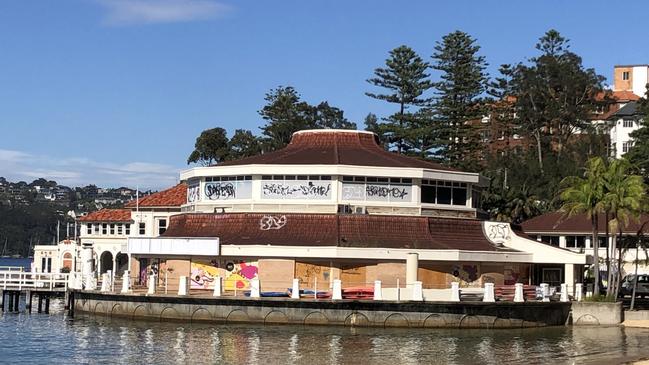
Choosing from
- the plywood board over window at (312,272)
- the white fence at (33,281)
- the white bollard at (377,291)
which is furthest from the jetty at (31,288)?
the white bollard at (377,291)

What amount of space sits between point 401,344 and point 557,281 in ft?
78.7

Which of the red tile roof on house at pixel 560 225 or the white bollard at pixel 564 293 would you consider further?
the red tile roof on house at pixel 560 225

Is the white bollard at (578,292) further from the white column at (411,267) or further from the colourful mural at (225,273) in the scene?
the colourful mural at (225,273)

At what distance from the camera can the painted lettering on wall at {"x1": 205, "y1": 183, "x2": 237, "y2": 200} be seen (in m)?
66.2

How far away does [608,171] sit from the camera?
197ft

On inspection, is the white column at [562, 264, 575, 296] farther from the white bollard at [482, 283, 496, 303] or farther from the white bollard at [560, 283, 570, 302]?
the white bollard at [482, 283, 496, 303]

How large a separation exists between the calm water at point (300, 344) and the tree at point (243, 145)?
74.0m

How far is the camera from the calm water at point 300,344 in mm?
43003

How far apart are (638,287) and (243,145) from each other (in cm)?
7003

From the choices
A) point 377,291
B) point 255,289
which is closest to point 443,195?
point 377,291

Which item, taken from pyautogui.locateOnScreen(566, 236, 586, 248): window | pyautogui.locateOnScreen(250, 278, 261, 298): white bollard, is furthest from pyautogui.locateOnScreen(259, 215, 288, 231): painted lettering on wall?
pyautogui.locateOnScreen(566, 236, 586, 248): window

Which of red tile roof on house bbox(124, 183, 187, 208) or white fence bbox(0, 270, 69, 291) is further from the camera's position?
red tile roof on house bbox(124, 183, 187, 208)

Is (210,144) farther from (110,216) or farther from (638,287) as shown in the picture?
(638,287)

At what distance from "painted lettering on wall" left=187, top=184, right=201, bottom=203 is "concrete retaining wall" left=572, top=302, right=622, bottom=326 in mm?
24314
